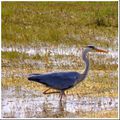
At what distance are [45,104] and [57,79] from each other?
530mm

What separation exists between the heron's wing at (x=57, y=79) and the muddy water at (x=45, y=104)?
20 cm

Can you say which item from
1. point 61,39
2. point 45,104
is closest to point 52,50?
point 61,39

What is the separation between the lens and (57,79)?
8906mm

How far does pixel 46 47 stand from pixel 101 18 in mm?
4332

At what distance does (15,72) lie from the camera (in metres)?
10.7

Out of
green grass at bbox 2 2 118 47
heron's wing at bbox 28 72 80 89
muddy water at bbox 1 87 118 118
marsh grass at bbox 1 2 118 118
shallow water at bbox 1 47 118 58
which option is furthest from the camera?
green grass at bbox 2 2 118 47

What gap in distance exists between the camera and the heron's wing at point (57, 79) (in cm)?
885

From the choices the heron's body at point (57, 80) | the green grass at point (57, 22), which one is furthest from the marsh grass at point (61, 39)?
the heron's body at point (57, 80)

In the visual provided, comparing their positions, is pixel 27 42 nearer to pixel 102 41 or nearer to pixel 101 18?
pixel 102 41

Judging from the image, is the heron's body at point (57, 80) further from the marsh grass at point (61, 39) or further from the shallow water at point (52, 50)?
the shallow water at point (52, 50)

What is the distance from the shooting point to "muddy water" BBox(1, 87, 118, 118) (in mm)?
8070

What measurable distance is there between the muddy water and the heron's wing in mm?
200

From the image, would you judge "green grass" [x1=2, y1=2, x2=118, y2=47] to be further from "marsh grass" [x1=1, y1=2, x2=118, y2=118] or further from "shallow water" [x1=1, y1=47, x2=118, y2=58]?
"shallow water" [x1=1, y1=47, x2=118, y2=58]

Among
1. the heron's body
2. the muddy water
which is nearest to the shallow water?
the muddy water
